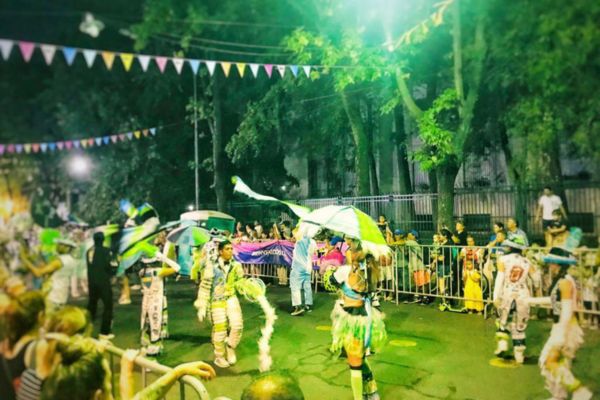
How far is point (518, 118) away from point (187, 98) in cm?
1636

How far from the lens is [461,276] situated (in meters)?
11.0

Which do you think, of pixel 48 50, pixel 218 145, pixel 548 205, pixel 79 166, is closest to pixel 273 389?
pixel 48 50

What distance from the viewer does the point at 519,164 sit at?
16031 millimetres

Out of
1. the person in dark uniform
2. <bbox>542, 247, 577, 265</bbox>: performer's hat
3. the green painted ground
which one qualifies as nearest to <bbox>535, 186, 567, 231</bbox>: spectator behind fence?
the green painted ground

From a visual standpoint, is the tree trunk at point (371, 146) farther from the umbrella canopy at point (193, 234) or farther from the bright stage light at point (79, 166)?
the bright stage light at point (79, 166)

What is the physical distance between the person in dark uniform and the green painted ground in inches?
27.1

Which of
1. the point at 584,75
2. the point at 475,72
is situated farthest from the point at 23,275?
the point at 584,75

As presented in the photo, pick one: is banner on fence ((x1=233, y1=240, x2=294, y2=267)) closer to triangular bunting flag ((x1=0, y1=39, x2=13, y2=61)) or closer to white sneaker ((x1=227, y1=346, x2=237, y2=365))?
white sneaker ((x1=227, y1=346, x2=237, y2=365))

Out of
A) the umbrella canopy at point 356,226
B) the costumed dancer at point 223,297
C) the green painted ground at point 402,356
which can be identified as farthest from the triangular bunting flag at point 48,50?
the green painted ground at point 402,356

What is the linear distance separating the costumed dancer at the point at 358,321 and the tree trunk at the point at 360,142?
12683mm

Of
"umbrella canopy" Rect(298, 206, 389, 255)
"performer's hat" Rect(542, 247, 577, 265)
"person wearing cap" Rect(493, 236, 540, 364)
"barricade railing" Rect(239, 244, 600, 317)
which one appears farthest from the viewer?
"barricade railing" Rect(239, 244, 600, 317)

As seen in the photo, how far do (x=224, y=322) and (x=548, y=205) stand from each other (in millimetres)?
10065

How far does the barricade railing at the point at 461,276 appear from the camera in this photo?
8922 mm

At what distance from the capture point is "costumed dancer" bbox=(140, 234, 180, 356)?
8164mm
